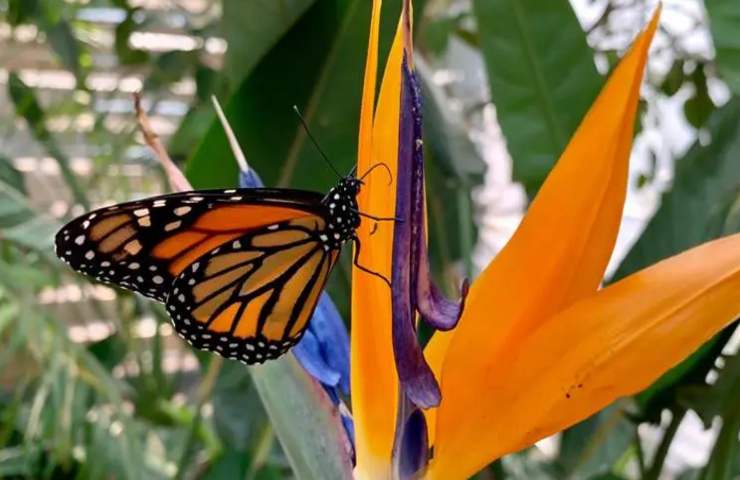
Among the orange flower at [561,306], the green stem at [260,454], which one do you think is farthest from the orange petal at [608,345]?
the green stem at [260,454]

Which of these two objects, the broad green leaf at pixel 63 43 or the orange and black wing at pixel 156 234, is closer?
the orange and black wing at pixel 156 234

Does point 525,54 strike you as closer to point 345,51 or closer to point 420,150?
point 345,51

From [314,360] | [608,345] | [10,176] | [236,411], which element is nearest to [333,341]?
[314,360]

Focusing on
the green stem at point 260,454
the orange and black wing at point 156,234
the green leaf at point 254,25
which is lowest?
the green stem at point 260,454

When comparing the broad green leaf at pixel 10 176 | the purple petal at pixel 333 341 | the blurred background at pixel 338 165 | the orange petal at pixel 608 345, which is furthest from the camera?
the broad green leaf at pixel 10 176

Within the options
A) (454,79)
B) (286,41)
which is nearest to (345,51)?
(286,41)

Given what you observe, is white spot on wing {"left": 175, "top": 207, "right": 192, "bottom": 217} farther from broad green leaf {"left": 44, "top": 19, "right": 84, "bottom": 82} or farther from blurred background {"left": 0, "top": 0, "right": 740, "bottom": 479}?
broad green leaf {"left": 44, "top": 19, "right": 84, "bottom": 82}

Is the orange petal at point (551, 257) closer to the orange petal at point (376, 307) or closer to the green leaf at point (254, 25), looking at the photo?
the orange petal at point (376, 307)

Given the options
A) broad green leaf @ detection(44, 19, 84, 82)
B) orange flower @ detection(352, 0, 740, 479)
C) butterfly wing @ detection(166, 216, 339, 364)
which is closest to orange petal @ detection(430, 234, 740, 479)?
orange flower @ detection(352, 0, 740, 479)
